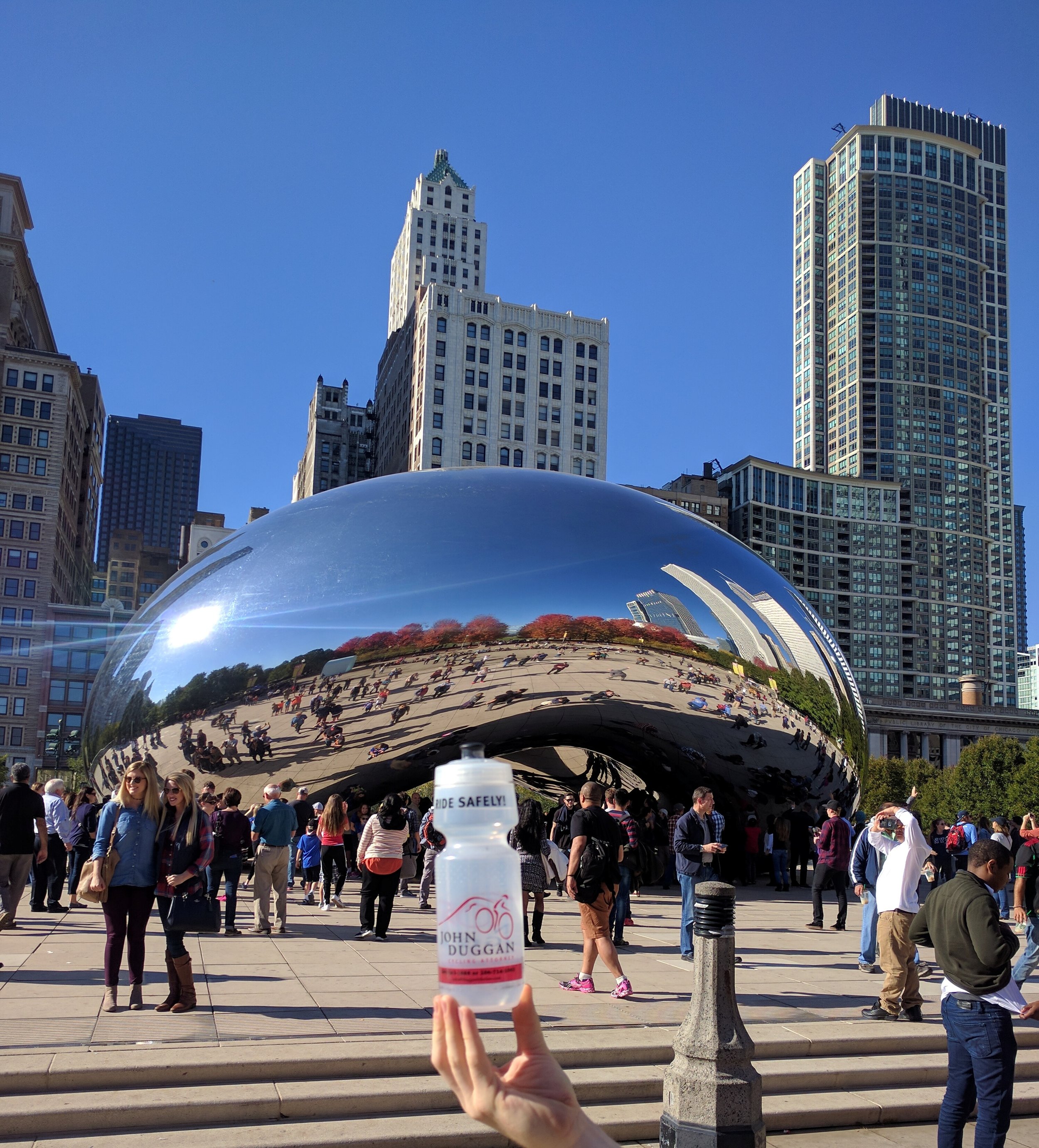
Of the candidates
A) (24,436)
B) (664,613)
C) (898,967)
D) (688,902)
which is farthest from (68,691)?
(898,967)

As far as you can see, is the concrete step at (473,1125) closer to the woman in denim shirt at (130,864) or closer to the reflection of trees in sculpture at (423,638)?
the woman in denim shirt at (130,864)

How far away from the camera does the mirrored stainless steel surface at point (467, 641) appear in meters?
11.9

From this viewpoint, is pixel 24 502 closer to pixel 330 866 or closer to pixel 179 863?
pixel 330 866

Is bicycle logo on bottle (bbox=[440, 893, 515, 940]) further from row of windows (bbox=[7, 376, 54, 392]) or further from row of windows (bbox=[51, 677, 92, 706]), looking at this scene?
row of windows (bbox=[7, 376, 54, 392])

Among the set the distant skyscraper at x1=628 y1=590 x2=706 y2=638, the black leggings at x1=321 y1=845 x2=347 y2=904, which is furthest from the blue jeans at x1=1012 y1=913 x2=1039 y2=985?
the black leggings at x1=321 y1=845 x2=347 y2=904

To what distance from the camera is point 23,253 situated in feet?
328

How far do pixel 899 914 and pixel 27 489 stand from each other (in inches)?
3731

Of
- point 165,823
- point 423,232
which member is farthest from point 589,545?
point 423,232

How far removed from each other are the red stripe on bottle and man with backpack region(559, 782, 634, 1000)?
5.76 metres

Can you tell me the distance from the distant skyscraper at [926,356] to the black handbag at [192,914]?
156329 millimetres

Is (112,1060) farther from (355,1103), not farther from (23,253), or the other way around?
(23,253)

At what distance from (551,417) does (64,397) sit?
44732mm

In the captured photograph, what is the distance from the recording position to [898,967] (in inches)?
291

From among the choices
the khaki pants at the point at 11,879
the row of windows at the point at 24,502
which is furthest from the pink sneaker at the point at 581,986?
the row of windows at the point at 24,502
